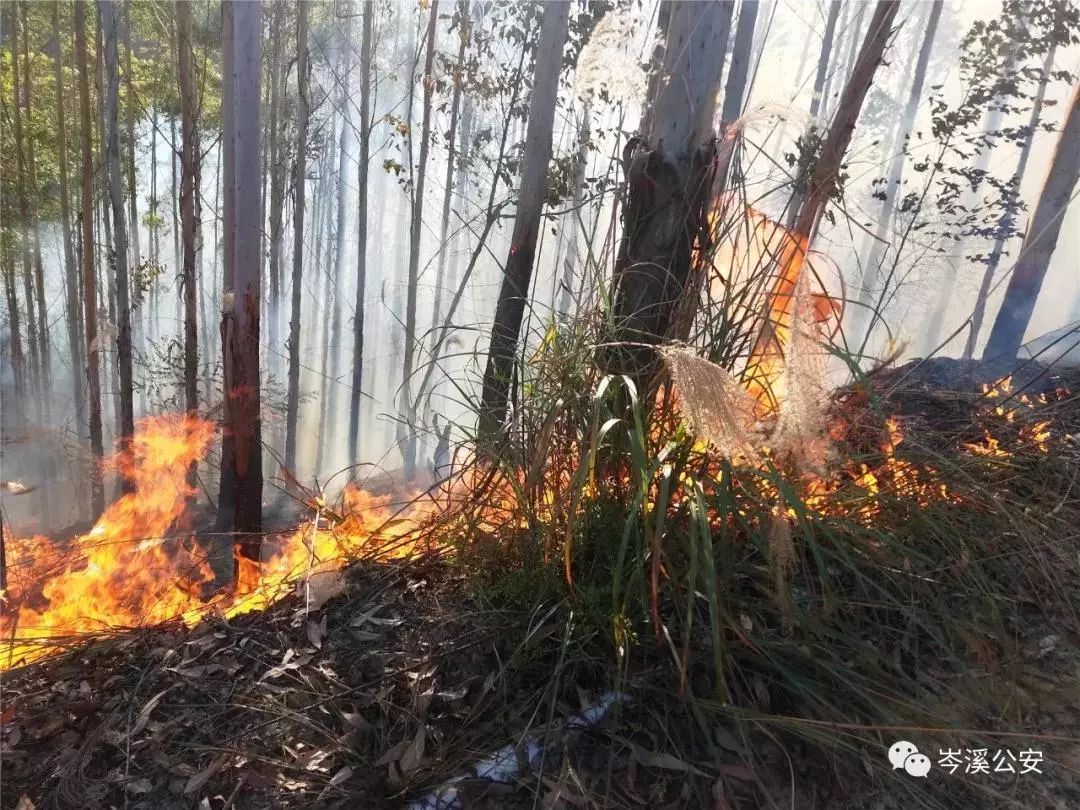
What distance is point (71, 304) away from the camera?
11.8m

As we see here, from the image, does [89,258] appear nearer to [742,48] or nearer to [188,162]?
[188,162]

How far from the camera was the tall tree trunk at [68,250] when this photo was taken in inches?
389

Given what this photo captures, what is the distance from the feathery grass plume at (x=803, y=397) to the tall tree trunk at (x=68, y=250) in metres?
12.2

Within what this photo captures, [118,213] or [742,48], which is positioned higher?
[742,48]

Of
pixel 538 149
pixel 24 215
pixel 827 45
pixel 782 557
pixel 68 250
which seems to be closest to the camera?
pixel 782 557

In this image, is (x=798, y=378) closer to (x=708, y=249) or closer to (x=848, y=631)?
(x=848, y=631)

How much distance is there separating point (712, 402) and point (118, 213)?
10.5 meters

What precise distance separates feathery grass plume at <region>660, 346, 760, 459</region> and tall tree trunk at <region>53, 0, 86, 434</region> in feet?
39.6

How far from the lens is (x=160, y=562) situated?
498 centimetres

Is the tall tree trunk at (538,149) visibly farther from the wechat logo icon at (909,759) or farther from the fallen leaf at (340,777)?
the wechat logo icon at (909,759)

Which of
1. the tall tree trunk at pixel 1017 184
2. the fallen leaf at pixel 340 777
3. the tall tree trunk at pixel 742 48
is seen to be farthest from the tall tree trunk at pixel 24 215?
the tall tree trunk at pixel 1017 184

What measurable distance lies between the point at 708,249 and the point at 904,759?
123 cm

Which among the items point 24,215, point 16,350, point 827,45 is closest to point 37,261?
point 24,215

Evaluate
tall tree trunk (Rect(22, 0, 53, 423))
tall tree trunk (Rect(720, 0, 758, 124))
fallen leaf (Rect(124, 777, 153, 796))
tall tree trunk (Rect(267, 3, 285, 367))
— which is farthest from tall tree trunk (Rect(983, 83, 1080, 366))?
tall tree trunk (Rect(22, 0, 53, 423))
